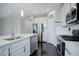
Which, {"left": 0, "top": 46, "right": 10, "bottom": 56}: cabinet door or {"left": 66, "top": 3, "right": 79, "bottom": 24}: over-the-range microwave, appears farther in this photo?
{"left": 66, "top": 3, "right": 79, "bottom": 24}: over-the-range microwave

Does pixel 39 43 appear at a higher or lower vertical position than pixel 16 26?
lower

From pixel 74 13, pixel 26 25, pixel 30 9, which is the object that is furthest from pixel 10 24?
pixel 74 13

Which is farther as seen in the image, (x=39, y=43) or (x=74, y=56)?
(x=39, y=43)

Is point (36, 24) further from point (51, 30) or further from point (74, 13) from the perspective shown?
point (74, 13)

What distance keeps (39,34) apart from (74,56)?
32.9 inches

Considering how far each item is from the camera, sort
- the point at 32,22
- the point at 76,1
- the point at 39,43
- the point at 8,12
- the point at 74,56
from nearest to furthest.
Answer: the point at 74,56
the point at 76,1
the point at 8,12
the point at 32,22
the point at 39,43

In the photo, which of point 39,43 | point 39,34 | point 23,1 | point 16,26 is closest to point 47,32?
point 39,34

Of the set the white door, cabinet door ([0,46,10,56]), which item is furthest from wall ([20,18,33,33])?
cabinet door ([0,46,10,56])

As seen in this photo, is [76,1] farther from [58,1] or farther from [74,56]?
[74,56]

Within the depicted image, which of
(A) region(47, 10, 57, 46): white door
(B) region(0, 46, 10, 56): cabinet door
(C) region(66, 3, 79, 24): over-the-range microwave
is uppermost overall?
(C) region(66, 3, 79, 24): over-the-range microwave

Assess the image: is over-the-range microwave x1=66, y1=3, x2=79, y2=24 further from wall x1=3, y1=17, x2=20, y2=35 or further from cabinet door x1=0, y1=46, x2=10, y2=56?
cabinet door x1=0, y1=46, x2=10, y2=56

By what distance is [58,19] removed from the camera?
1.74 m

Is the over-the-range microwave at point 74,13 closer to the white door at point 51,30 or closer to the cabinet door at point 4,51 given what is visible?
the white door at point 51,30

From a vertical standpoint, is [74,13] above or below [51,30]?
above
